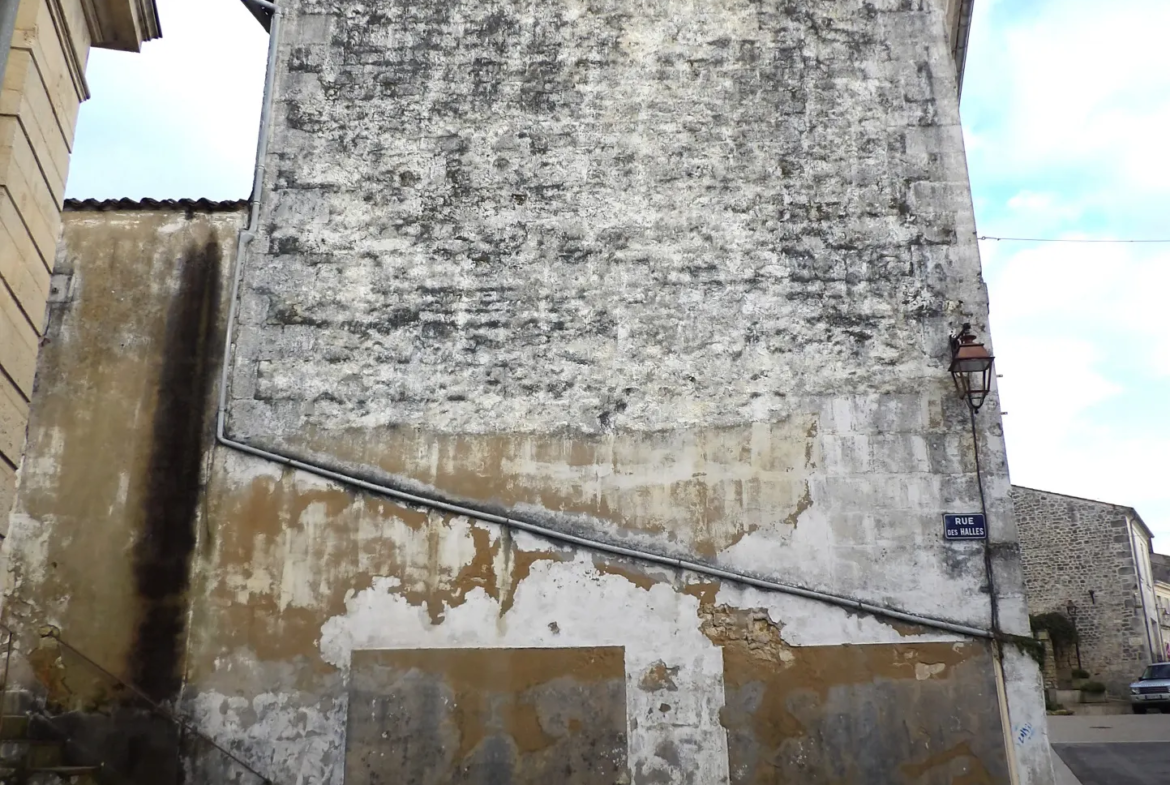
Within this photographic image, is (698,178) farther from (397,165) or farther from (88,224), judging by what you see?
(88,224)

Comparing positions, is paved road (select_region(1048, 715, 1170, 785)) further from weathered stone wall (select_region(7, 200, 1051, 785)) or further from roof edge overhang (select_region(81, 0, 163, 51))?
roof edge overhang (select_region(81, 0, 163, 51))

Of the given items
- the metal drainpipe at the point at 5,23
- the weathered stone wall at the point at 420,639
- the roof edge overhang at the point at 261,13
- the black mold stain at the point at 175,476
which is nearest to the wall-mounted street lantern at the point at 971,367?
the weathered stone wall at the point at 420,639

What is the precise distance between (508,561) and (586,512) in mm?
670

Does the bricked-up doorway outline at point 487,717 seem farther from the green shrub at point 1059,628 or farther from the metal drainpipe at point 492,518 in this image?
the green shrub at point 1059,628

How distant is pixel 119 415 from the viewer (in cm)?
750

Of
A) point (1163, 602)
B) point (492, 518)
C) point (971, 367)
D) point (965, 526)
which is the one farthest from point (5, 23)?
point (1163, 602)

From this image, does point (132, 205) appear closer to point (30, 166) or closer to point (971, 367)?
point (30, 166)

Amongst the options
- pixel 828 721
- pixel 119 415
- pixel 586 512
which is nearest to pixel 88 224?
pixel 119 415

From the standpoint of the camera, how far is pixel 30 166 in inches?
201

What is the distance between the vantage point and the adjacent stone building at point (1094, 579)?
22.1 metres

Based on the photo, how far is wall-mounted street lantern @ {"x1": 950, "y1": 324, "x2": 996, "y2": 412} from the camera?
7.11 m

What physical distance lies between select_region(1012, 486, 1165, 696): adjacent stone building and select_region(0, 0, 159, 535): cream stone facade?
22.1 m

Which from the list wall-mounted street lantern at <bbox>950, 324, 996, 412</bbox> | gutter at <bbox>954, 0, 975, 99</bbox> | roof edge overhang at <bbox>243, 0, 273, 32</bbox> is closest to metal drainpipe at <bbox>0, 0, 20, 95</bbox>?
roof edge overhang at <bbox>243, 0, 273, 32</bbox>

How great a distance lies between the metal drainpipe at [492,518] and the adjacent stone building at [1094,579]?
1778cm
